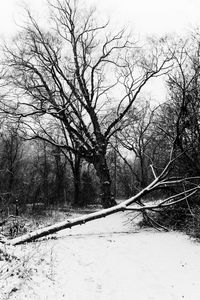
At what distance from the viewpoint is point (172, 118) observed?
49.5ft

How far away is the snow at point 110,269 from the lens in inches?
228

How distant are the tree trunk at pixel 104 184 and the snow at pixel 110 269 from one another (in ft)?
22.7

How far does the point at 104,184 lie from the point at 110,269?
1049cm

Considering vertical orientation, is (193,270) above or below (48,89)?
below

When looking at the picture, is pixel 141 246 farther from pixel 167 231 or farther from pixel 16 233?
pixel 16 233

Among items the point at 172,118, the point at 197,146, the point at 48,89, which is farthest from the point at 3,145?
the point at 197,146

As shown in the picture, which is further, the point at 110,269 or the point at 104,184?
the point at 104,184

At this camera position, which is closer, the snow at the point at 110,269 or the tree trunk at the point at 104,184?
the snow at the point at 110,269

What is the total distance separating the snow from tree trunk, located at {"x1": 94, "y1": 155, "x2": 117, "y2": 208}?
272 inches

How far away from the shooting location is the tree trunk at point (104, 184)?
689 inches

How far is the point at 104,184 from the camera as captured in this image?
1773cm

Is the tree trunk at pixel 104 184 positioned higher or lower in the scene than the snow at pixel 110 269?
higher

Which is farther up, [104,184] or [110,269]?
[104,184]

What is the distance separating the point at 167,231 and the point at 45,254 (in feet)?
19.2
